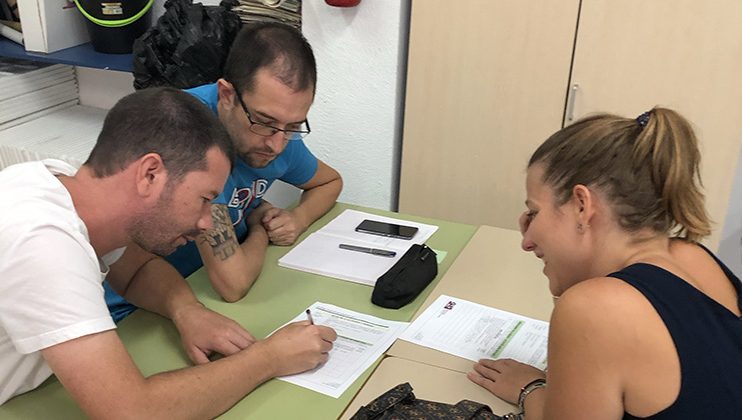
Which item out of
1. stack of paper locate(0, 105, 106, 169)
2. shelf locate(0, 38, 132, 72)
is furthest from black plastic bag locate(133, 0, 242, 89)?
stack of paper locate(0, 105, 106, 169)

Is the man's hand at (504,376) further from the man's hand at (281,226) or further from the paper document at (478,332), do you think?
the man's hand at (281,226)

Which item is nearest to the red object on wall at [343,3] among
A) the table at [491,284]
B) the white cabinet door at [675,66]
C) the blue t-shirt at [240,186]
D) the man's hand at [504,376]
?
the blue t-shirt at [240,186]

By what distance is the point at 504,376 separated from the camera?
1.28 m

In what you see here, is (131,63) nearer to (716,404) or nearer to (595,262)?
(595,262)

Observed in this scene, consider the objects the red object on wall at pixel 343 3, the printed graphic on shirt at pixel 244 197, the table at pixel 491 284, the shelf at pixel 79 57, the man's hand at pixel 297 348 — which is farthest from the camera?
the shelf at pixel 79 57

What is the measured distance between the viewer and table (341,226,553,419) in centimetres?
126

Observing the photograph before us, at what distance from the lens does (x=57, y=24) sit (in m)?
2.89

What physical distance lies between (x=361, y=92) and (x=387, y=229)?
0.86m

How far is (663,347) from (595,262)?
21 centimetres

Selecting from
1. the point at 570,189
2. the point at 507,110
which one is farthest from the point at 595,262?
the point at 507,110

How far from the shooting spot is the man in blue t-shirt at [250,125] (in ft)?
5.10

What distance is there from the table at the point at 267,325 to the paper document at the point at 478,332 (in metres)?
0.07

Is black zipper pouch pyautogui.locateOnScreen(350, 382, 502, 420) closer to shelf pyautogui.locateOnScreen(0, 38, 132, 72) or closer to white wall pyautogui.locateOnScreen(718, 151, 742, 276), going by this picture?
white wall pyautogui.locateOnScreen(718, 151, 742, 276)

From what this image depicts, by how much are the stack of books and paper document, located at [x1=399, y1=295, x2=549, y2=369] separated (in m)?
1.83
